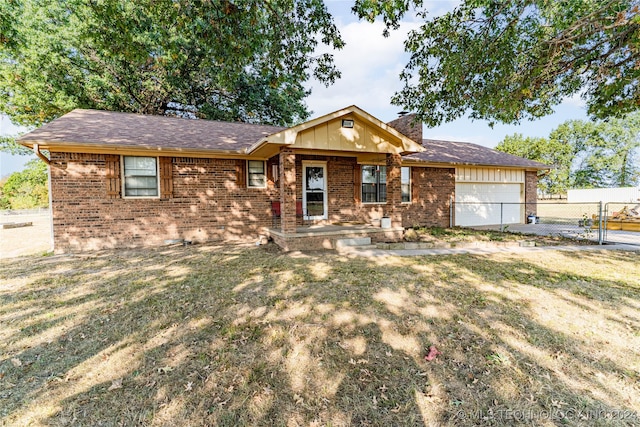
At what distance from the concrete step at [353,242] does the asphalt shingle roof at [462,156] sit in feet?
15.0

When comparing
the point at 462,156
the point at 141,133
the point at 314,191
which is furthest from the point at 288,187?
the point at 462,156

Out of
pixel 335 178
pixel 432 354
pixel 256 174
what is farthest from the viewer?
pixel 335 178

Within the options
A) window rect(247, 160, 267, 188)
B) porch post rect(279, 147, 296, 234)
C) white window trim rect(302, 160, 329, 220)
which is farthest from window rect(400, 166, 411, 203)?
porch post rect(279, 147, 296, 234)

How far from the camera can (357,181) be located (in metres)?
10.5

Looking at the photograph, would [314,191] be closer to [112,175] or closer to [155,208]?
[155,208]

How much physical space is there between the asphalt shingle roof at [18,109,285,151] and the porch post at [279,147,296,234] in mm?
2182

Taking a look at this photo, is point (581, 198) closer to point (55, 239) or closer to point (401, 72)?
point (401, 72)

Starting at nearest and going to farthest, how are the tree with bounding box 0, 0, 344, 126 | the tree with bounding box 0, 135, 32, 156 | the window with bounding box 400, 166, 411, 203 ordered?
1. the tree with bounding box 0, 0, 344, 126
2. the window with bounding box 400, 166, 411, 203
3. the tree with bounding box 0, 135, 32, 156

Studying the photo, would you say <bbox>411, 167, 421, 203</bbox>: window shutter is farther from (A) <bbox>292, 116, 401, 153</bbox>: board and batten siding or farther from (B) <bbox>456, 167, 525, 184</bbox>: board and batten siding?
(A) <bbox>292, 116, 401, 153</bbox>: board and batten siding

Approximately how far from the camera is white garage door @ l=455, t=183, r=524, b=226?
12.5 m

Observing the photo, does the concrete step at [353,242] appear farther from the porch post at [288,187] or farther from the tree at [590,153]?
the tree at [590,153]

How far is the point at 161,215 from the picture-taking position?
27.6ft

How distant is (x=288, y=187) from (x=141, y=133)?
517 cm

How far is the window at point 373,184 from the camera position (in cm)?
1070
